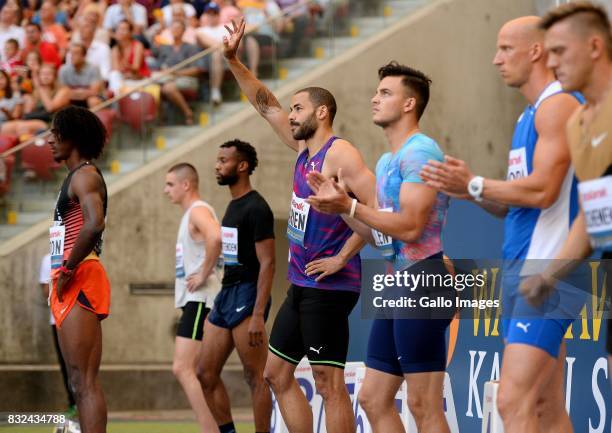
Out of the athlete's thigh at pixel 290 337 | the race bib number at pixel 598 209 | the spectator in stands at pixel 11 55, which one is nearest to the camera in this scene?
the race bib number at pixel 598 209

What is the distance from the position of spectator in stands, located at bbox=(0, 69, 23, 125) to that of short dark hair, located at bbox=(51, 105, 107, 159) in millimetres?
6760

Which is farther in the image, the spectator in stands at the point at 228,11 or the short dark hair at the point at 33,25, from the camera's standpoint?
the spectator in stands at the point at 228,11

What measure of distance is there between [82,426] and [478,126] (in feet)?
36.9

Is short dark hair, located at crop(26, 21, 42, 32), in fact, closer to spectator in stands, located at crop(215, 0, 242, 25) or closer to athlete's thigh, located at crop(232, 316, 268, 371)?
spectator in stands, located at crop(215, 0, 242, 25)

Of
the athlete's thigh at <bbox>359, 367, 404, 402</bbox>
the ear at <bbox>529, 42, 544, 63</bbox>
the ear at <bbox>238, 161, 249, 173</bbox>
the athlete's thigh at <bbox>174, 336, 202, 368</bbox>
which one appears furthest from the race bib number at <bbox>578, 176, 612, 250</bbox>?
the athlete's thigh at <bbox>174, 336, 202, 368</bbox>

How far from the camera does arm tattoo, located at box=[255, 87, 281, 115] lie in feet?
26.6

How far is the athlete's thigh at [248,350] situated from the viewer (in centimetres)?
876

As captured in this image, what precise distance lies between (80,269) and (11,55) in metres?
8.53

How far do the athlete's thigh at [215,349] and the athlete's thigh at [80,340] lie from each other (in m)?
1.75

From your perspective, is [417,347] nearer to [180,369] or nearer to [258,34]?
[180,369]

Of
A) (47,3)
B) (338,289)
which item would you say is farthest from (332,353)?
(47,3)

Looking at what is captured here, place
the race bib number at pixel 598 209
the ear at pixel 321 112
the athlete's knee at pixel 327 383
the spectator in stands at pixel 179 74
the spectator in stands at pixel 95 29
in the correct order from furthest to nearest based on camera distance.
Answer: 1. the spectator in stands at pixel 95 29
2. the spectator in stands at pixel 179 74
3. the ear at pixel 321 112
4. the athlete's knee at pixel 327 383
5. the race bib number at pixel 598 209

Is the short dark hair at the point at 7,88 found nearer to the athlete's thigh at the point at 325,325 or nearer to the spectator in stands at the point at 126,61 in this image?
the spectator in stands at the point at 126,61

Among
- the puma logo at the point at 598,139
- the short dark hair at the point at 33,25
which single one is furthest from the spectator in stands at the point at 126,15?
the puma logo at the point at 598,139
